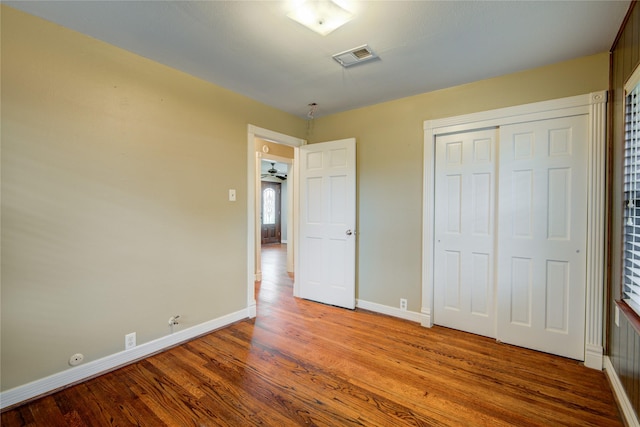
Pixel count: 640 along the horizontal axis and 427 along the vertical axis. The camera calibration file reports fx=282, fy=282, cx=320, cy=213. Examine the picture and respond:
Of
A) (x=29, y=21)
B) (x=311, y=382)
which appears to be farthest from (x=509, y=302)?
(x=29, y=21)

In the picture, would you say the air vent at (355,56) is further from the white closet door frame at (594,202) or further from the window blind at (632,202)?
the window blind at (632,202)

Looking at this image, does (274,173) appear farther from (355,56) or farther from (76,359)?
(76,359)

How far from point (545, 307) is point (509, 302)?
257mm

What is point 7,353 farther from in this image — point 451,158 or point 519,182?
point 519,182

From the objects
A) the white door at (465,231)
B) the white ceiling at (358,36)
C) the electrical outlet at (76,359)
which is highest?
the white ceiling at (358,36)

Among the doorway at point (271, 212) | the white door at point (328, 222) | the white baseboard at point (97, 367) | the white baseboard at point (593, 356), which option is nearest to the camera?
the white baseboard at point (97, 367)

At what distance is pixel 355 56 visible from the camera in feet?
7.50

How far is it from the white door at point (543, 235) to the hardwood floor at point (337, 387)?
273 millimetres

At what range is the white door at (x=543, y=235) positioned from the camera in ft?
7.52

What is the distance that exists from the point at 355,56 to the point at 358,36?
10.2 inches

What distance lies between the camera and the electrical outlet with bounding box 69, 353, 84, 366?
199 cm

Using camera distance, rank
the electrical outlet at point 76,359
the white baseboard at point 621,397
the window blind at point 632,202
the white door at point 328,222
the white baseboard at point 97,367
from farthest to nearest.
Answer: the white door at point 328,222, the electrical outlet at point 76,359, the white baseboard at point 97,367, the window blind at point 632,202, the white baseboard at point 621,397

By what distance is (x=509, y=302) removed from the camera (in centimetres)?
257

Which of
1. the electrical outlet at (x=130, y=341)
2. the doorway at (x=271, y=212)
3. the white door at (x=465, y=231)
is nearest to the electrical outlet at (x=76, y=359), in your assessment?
the electrical outlet at (x=130, y=341)
